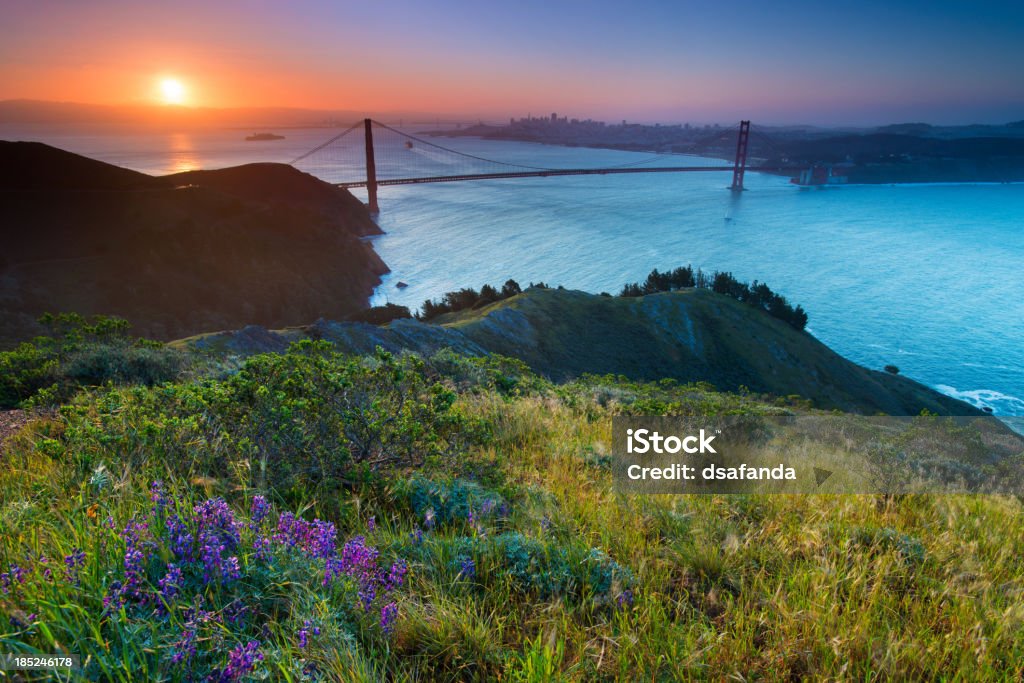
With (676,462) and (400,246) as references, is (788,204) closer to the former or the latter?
(400,246)

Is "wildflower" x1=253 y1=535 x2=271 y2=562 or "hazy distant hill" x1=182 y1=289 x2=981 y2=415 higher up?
"wildflower" x1=253 y1=535 x2=271 y2=562

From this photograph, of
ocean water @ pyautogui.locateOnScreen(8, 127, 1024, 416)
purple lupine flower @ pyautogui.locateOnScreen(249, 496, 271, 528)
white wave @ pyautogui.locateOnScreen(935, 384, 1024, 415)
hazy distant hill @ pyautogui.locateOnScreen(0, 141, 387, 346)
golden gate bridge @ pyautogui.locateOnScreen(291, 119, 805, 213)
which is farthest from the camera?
golden gate bridge @ pyautogui.locateOnScreen(291, 119, 805, 213)

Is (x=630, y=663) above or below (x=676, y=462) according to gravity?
above

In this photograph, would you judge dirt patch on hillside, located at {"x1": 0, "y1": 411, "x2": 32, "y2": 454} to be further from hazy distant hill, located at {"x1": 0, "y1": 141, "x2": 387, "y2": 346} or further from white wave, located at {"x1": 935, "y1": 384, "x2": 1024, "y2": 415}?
white wave, located at {"x1": 935, "y1": 384, "x2": 1024, "y2": 415}

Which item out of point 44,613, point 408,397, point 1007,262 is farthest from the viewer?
point 1007,262

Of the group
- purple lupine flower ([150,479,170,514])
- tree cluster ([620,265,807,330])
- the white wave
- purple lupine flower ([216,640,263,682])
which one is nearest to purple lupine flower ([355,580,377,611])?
purple lupine flower ([216,640,263,682])

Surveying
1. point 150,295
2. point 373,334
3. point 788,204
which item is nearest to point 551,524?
point 373,334

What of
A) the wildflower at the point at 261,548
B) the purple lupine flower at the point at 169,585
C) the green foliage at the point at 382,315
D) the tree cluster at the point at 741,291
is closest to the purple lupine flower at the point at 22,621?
the purple lupine flower at the point at 169,585

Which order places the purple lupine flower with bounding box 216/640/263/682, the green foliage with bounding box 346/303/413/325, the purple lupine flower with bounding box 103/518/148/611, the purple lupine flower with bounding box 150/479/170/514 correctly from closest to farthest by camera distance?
1. the purple lupine flower with bounding box 216/640/263/682
2. the purple lupine flower with bounding box 103/518/148/611
3. the purple lupine flower with bounding box 150/479/170/514
4. the green foliage with bounding box 346/303/413/325
